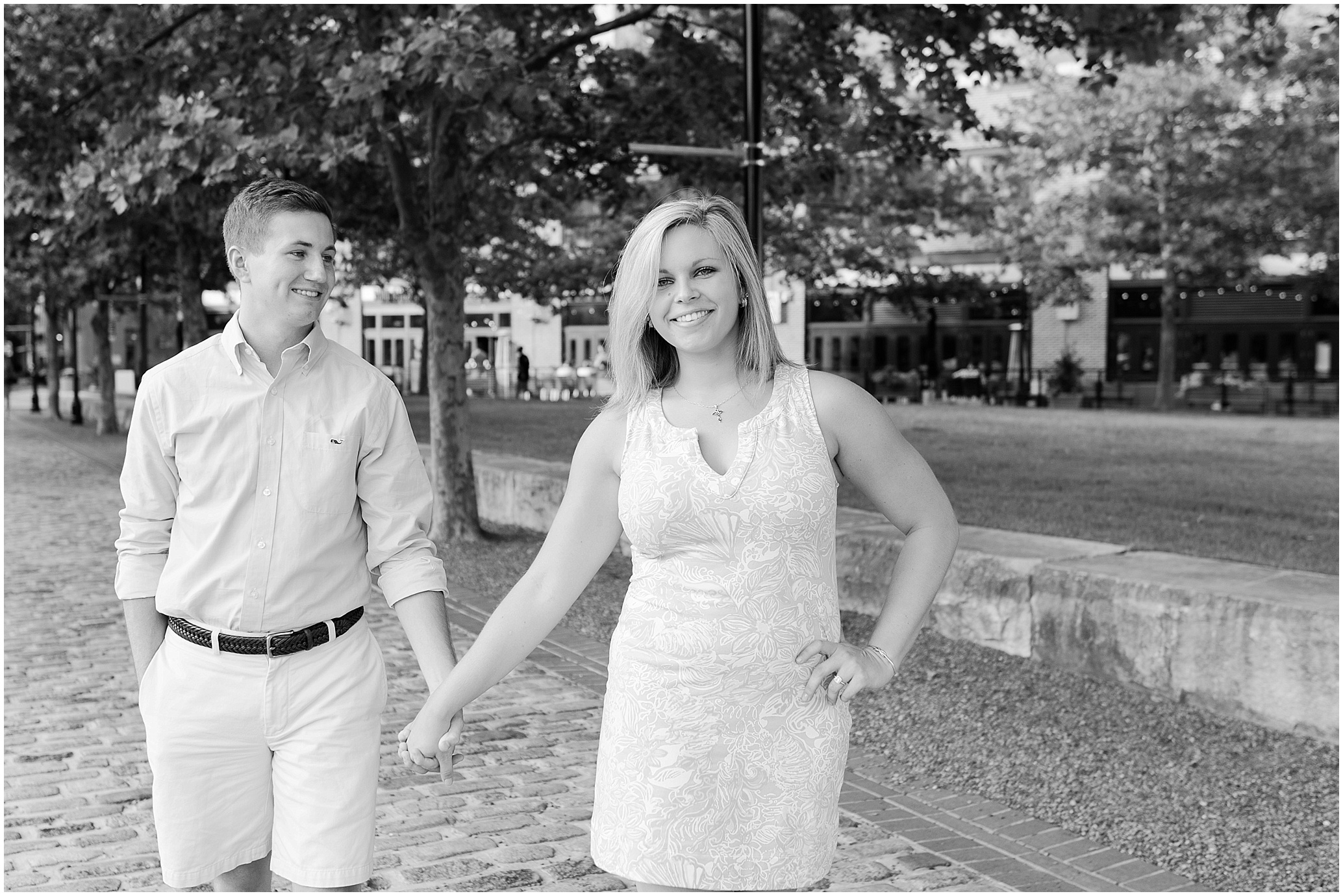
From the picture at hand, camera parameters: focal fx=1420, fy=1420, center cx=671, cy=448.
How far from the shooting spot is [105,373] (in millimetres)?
29688

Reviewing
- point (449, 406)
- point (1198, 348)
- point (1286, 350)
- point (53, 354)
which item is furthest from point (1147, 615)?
point (53, 354)

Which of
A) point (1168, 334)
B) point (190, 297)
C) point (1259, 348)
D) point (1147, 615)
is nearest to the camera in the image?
point (1147, 615)

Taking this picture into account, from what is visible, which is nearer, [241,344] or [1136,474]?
[241,344]

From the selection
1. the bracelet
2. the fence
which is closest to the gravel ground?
the bracelet

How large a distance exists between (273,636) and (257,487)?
31 centimetres

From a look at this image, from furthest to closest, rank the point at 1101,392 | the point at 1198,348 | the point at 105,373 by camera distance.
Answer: the point at 1198,348 < the point at 1101,392 < the point at 105,373

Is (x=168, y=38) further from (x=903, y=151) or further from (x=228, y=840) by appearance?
(x=228, y=840)

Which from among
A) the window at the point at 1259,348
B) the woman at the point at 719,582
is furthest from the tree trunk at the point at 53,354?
the woman at the point at 719,582

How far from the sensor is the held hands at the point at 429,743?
9.41 ft

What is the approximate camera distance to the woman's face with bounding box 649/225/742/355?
281cm

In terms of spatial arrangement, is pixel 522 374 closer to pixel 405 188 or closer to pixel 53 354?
pixel 53 354

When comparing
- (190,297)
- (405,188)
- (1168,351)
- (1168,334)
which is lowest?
(1168,351)

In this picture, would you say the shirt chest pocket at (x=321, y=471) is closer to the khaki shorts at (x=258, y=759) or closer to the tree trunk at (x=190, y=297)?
the khaki shorts at (x=258, y=759)

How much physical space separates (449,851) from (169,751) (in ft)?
6.23
